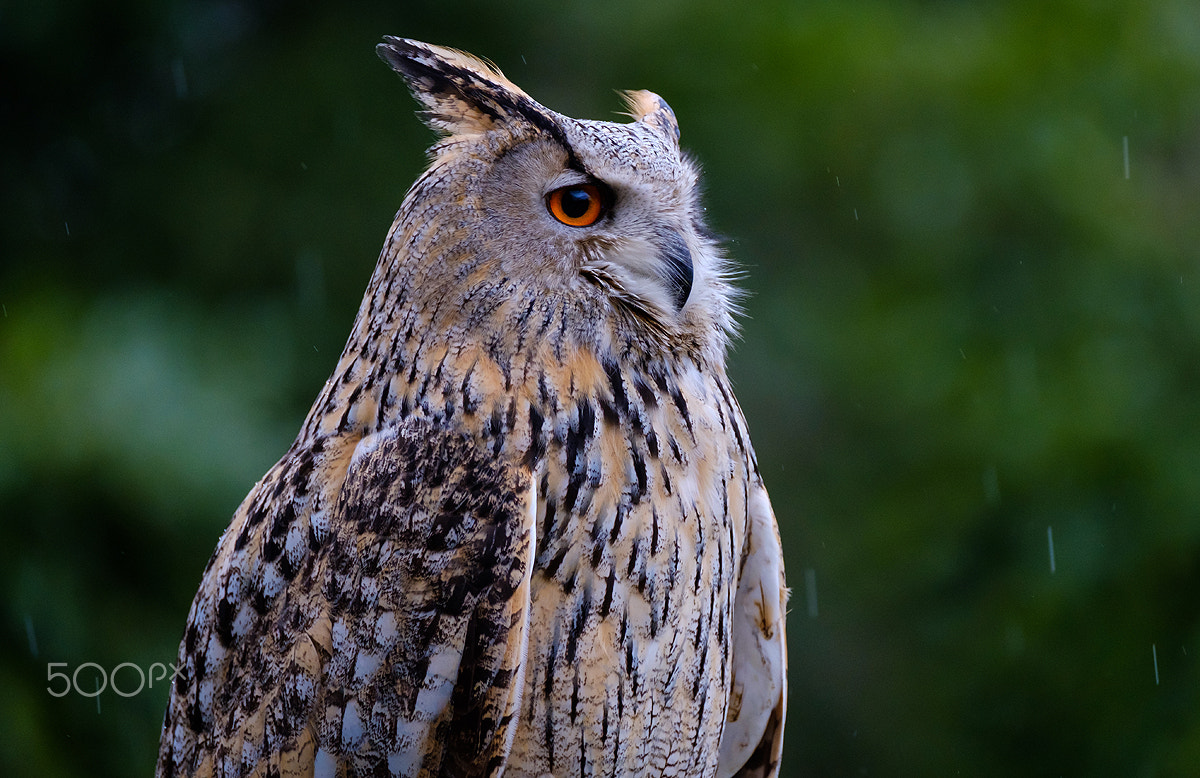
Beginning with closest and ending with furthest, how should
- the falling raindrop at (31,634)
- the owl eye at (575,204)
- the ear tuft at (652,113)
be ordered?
the owl eye at (575,204) → the ear tuft at (652,113) → the falling raindrop at (31,634)

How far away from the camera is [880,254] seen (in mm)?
4270

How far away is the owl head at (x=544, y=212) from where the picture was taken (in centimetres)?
147

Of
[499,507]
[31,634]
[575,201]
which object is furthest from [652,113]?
[31,634]

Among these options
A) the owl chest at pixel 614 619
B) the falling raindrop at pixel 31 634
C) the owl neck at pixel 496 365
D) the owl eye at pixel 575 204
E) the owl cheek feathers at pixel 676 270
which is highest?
the owl eye at pixel 575 204

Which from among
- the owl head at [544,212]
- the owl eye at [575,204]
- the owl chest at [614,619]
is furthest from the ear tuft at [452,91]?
the owl chest at [614,619]

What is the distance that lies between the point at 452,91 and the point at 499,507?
2.02 feet

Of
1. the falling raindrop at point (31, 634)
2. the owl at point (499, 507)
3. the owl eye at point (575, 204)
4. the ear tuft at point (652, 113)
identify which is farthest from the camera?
the falling raindrop at point (31, 634)

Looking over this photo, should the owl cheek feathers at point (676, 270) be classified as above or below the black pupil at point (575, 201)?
below

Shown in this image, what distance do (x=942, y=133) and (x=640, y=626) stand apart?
10.5ft

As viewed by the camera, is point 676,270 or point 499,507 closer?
point 499,507

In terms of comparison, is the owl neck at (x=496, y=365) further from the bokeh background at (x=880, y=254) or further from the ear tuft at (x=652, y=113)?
the bokeh background at (x=880, y=254)

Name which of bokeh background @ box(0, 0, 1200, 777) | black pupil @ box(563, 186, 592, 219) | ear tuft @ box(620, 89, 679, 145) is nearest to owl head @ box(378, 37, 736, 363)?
black pupil @ box(563, 186, 592, 219)

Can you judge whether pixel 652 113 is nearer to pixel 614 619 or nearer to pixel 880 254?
pixel 614 619

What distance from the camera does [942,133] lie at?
4074mm
